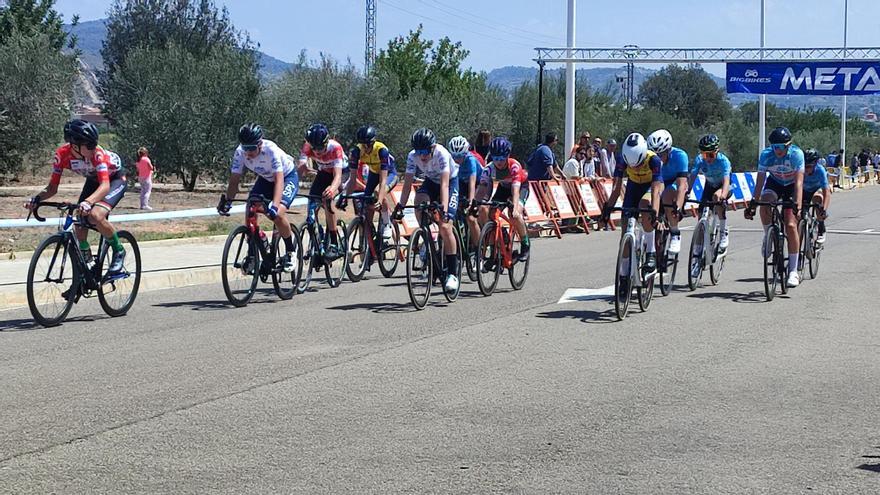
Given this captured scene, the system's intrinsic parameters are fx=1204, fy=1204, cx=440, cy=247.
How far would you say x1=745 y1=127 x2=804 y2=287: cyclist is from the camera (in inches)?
559

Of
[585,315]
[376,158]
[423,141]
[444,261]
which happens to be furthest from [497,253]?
[376,158]

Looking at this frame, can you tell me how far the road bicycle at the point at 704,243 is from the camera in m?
14.3

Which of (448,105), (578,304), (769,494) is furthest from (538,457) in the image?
(448,105)

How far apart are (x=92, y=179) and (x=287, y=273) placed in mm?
2546

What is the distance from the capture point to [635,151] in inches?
485

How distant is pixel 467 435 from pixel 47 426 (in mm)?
2431

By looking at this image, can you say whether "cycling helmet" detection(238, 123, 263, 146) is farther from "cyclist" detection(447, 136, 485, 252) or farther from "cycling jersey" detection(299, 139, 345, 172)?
"cyclist" detection(447, 136, 485, 252)

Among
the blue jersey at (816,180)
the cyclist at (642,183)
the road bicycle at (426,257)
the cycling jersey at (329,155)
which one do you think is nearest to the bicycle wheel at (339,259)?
the cycling jersey at (329,155)

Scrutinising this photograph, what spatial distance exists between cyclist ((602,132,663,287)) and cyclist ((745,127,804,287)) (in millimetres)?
2067

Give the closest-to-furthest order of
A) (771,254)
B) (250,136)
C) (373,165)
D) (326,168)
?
(250,136)
(771,254)
(326,168)
(373,165)

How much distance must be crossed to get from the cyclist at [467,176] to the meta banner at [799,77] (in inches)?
1357

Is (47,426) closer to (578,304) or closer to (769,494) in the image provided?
(769,494)

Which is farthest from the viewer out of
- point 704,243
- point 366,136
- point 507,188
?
point 507,188

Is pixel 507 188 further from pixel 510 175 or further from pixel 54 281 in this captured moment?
pixel 54 281
